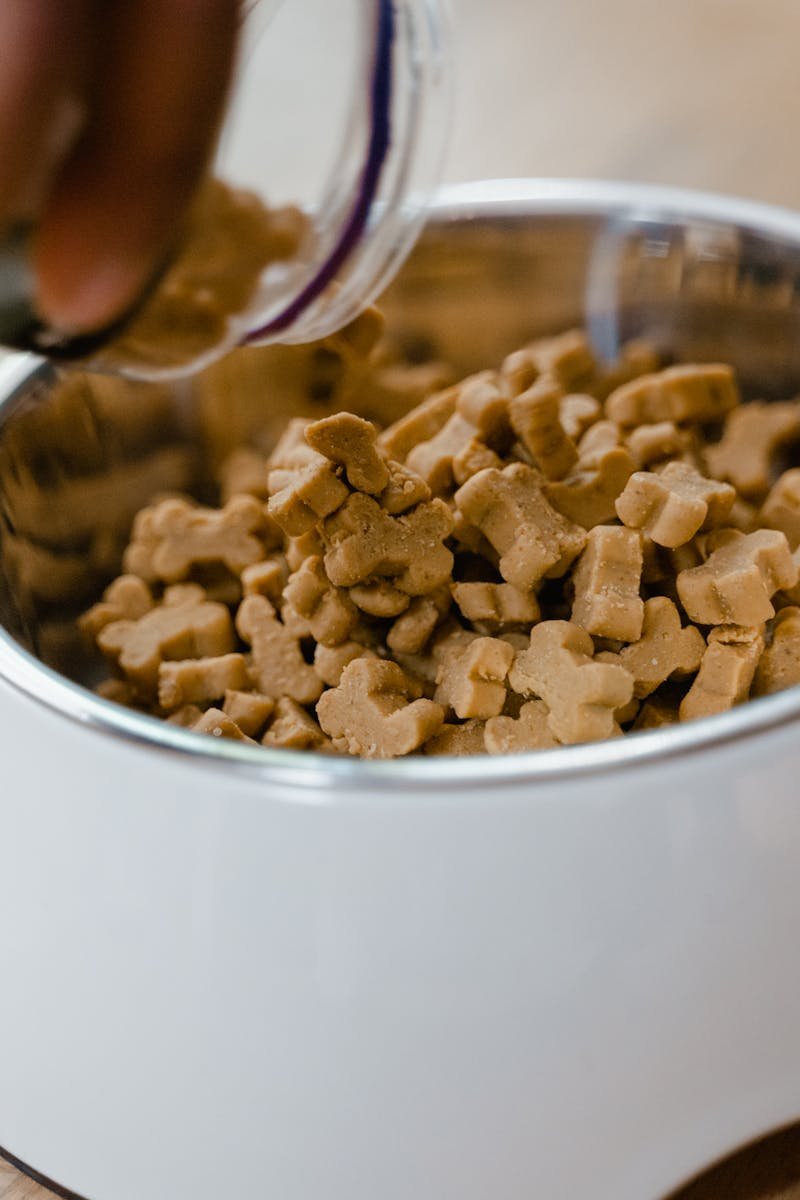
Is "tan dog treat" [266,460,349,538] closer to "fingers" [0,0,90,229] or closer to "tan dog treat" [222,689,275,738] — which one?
"tan dog treat" [222,689,275,738]

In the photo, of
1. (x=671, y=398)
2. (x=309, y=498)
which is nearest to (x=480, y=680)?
(x=309, y=498)

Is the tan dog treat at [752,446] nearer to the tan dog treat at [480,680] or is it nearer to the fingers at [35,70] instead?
the tan dog treat at [480,680]

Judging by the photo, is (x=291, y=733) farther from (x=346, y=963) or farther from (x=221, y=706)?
(x=346, y=963)

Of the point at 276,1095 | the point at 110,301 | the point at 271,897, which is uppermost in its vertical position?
the point at 110,301

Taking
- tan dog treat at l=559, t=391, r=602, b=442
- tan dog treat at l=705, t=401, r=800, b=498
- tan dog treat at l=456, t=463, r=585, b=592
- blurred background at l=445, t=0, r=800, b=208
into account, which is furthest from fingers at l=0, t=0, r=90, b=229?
blurred background at l=445, t=0, r=800, b=208

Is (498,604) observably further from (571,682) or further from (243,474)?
(243,474)

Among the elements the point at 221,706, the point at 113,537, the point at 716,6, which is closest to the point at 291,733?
the point at 221,706

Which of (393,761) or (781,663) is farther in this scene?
(781,663)

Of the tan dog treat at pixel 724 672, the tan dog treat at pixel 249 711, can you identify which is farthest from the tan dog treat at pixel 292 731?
the tan dog treat at pixel 724 672
